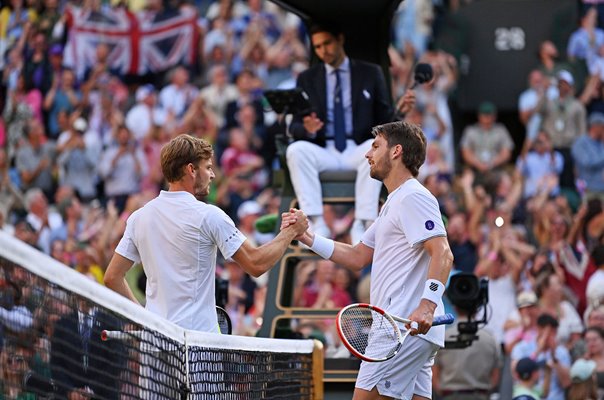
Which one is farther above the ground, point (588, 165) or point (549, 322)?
point (588, 165)

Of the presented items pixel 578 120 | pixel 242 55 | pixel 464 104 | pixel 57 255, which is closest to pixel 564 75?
pixel 578 120

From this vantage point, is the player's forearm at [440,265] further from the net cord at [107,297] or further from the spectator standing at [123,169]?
the spectator standing at [123,169]

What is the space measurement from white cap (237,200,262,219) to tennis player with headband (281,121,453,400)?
9.61 m

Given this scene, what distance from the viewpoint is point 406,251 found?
320 inches

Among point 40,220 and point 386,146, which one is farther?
point 40,220

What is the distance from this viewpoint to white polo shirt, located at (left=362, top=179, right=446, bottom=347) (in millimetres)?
8023

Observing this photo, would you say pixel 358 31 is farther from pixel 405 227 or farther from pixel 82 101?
pixel 82 101

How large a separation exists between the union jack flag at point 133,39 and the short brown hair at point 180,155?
1395cm

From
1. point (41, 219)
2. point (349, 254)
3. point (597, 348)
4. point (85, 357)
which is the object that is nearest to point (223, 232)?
point (349, 254)

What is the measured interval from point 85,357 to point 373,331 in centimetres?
151

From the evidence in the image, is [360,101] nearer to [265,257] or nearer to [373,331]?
[265,257]

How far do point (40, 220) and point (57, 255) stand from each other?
1399mm

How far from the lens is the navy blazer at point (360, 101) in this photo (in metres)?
12.2

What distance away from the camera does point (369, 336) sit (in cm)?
779
